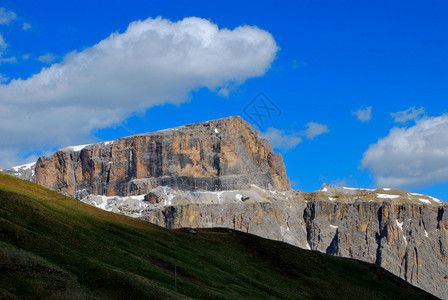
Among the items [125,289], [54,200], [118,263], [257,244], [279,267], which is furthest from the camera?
[257,244]

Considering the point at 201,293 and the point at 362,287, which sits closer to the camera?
the point at 201,293

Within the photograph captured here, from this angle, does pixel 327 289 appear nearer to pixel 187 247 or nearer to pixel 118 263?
pixel 187 247

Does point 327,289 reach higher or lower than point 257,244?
lower

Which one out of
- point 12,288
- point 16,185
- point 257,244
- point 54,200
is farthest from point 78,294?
point 257,244

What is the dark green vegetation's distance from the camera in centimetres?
4528

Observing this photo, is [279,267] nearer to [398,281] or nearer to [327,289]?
[327,289]

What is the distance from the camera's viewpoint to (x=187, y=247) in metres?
83.4

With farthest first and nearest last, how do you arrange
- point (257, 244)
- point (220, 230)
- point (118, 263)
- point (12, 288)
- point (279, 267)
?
point (220, 230) < point (257, 244) < point (279, 267) < point (118, 263) < point (12, 288)

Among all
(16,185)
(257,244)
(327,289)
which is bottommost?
Answer: (327,289)

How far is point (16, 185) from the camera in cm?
8438

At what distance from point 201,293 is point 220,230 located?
47.4m

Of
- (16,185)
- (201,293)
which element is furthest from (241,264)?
(16,185)

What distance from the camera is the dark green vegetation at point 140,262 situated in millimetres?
45281

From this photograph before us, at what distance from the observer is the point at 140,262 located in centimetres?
6184
